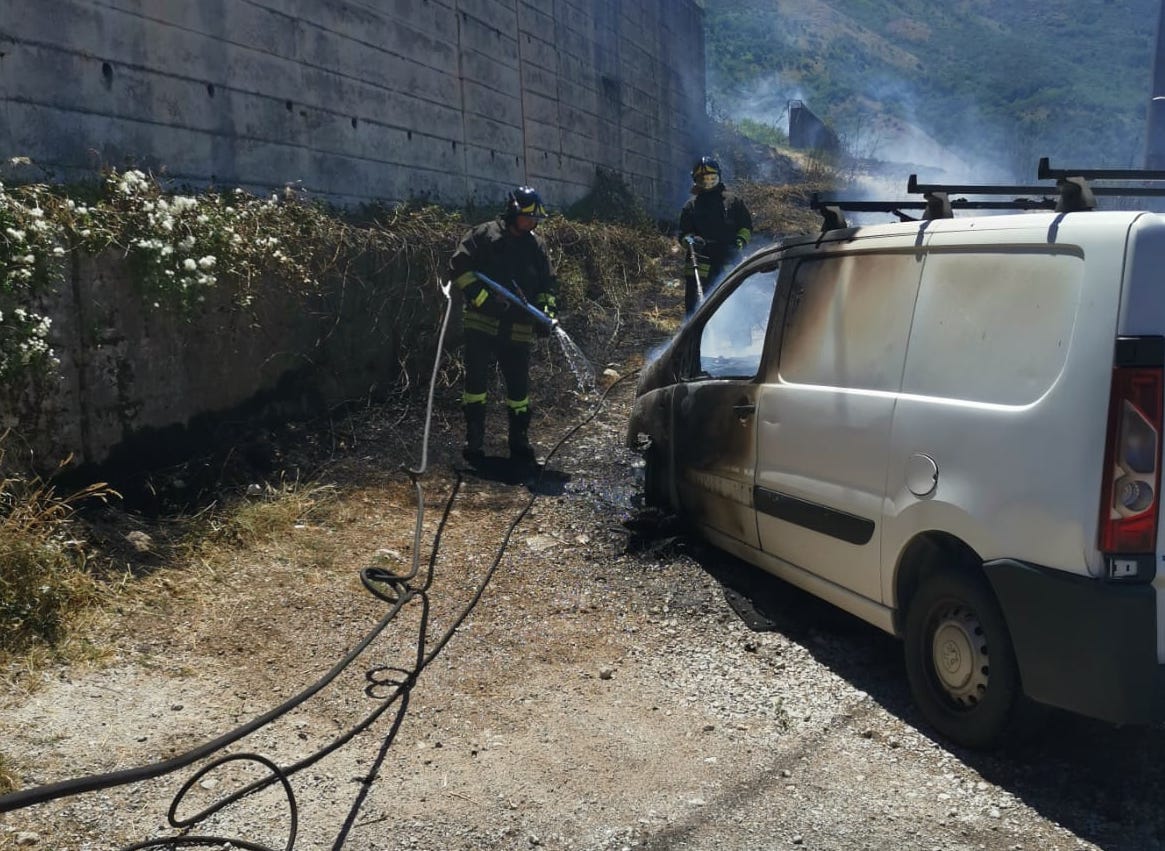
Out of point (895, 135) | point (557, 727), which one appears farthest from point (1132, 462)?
point (895, 135)

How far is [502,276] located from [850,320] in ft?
11.3

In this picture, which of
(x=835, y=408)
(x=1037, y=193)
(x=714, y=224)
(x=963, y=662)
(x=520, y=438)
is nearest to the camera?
(x=963, y=662)

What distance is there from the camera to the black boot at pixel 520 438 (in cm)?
679

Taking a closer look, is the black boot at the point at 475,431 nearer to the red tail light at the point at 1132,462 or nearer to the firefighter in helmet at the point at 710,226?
the firefighter in helmet at the point at 710,226

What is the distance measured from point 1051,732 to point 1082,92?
3827 centimetres

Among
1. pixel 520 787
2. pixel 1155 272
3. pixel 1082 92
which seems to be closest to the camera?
pixel 1155 272

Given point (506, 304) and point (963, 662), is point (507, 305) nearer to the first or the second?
point (506, 304)

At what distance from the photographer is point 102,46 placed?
5.82 meters

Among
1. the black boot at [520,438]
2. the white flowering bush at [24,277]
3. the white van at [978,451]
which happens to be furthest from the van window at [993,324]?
the white flowering bush at [24,277]

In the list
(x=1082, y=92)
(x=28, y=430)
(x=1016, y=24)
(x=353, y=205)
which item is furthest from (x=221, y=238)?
(x=1016, y=24)

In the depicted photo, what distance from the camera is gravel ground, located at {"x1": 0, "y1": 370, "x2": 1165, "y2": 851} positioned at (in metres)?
2.87

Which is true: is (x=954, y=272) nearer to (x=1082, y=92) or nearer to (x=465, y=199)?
(x=465, y=199)

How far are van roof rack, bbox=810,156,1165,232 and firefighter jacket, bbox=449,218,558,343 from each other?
2968 mm

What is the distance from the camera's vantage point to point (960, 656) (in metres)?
3.18
